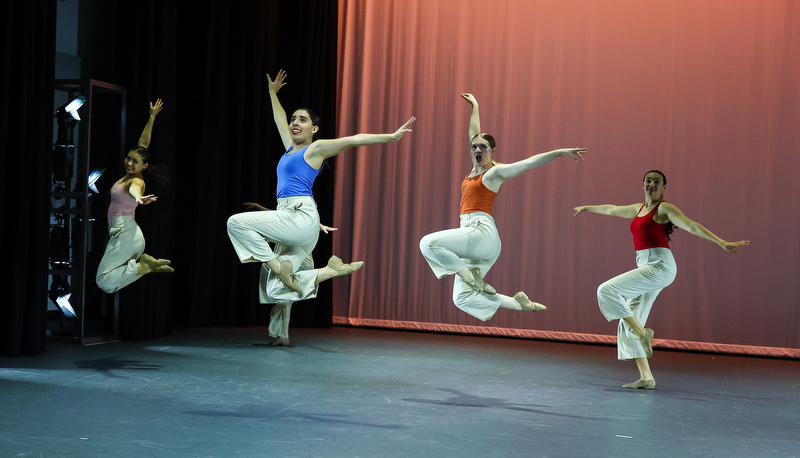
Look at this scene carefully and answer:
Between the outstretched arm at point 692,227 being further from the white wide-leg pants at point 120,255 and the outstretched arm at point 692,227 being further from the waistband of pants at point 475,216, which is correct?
the white wide-leg pants at point 120,255

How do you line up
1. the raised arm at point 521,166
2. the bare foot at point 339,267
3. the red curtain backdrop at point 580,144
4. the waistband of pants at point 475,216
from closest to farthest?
the raised arm at point 521,166 → the waistband of pants at point 475,216 → the bare foot at point 339,267 → the red curtain backdrop at point 580,144

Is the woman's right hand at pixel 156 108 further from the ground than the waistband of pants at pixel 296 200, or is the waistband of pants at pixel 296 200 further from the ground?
the woman's right hand at pixel 156 108

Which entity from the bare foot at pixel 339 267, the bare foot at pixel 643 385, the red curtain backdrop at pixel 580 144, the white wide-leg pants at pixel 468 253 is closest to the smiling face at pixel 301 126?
the bare foot at pixel 339 267

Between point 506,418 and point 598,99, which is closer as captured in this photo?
point 506,418

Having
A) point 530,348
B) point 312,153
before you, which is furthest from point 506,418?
point 530,348

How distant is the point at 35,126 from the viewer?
5.69 m

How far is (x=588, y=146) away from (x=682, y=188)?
0.95m

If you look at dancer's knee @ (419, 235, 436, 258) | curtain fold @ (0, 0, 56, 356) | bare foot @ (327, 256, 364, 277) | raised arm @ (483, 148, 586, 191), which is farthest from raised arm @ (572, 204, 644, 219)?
curtain fold @ (0, 0, 56, 356)

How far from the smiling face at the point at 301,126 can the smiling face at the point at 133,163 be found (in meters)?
1.56

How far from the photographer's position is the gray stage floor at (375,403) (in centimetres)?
352

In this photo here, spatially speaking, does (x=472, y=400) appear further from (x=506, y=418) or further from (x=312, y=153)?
(x=312, y=153)

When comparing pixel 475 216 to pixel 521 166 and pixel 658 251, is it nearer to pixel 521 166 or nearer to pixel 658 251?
pixel 521 166

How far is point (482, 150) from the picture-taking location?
199 inches

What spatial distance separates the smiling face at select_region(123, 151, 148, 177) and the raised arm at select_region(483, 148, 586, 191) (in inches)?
109
